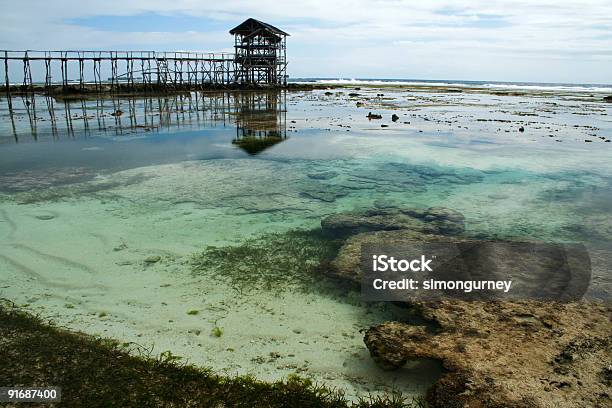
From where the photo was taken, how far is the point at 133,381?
14.1 ft

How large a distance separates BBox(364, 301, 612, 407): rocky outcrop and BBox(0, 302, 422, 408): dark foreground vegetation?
64cm

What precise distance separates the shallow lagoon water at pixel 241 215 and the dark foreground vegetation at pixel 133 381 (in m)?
0.31

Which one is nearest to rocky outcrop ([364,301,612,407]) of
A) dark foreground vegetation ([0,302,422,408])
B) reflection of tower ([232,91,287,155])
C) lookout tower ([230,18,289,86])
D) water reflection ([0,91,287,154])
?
dark foreground vegetation ([0,302,422,408])

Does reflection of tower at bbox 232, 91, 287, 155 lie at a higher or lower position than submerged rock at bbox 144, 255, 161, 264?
higher

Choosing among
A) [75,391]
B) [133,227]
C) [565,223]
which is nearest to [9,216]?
[133,227]

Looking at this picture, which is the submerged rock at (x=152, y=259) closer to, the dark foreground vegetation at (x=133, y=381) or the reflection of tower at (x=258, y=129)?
the dark foreground vegetation at (x=133, y=381)

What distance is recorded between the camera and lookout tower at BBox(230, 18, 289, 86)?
2544 inches

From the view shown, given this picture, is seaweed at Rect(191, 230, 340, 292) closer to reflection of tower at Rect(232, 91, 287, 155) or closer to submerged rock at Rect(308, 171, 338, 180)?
submerged rock at Rect(308, 171, 338, 180)

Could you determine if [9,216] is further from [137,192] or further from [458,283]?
[458,283]

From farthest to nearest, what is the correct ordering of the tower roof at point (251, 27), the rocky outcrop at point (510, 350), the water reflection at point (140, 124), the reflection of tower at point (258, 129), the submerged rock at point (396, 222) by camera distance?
the tower roof at point (251, 27), the water reflection at point (140, 124), the reflection of tower at point (258, 129), the submerged rock at point (396, 222), the rocky outcrop at point (510, 350)

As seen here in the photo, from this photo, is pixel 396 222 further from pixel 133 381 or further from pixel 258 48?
pixel 258 48

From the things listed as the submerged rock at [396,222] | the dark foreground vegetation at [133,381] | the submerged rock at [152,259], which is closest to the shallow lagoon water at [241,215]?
the submerged rock at [152,259]

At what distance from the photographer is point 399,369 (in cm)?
479

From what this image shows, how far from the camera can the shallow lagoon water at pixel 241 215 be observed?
5504 mm
